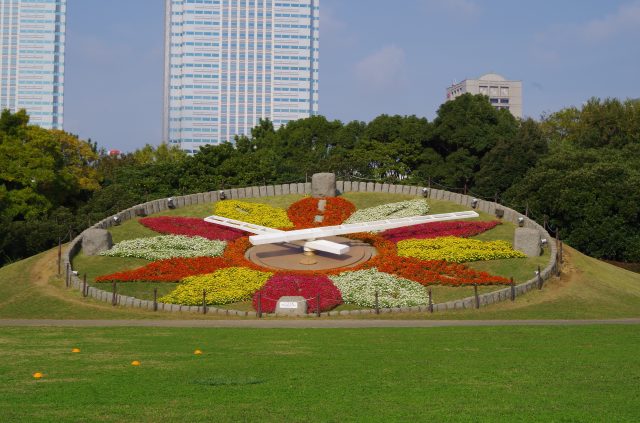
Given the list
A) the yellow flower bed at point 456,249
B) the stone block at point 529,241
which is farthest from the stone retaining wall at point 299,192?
the yellow flower bed at point 456,249

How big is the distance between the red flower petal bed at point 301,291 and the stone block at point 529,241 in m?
11.0

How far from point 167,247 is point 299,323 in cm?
1539

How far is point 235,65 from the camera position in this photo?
180875 millimetres

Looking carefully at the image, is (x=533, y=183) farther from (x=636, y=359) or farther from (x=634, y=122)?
(x=636, y=359)

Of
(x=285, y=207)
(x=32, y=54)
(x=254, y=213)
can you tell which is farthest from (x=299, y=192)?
(x=32, y=54)

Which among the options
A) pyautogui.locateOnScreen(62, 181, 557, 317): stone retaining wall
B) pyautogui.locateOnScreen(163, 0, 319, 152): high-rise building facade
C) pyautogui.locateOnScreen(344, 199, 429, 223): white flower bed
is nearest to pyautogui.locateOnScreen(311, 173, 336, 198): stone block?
pyautogui.locateOnScreen(62, 181, 557, 317): stone retaining wall

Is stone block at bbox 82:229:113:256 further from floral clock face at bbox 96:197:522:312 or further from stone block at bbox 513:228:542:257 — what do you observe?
stone block at bbox 513:228:542:257

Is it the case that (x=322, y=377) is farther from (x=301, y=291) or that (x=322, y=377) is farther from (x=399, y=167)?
(x=399, y=167)

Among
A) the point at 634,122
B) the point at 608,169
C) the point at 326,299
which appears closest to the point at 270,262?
the point at 326,299

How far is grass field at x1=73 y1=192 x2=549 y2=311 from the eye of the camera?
1405 inches

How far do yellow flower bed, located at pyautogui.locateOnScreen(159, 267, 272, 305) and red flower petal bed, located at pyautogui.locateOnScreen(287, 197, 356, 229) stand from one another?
9.99 meters

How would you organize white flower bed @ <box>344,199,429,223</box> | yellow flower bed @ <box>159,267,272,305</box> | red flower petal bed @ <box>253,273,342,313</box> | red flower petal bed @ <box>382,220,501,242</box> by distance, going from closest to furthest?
red flower petal bed @ <box>253,273,342,313</box> → yellow flower bed @ <box>159,267,272,305</box> → red flower petal bed @ <box>382,220,501,242</box> → white flower bed @ <box>344,199,429,223</box>

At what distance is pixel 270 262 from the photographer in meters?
40.7

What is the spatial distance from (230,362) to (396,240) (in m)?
27.3
